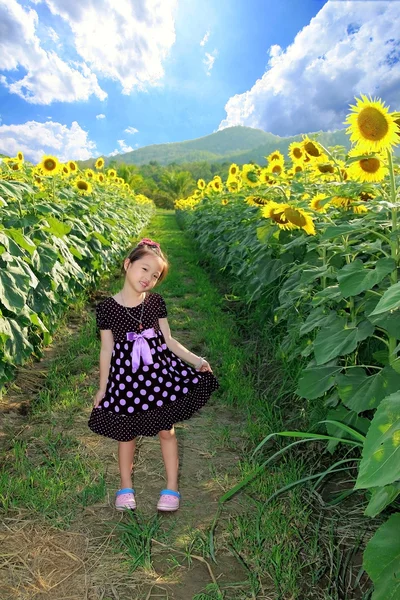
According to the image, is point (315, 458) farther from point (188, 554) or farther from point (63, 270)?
point (63, 270)

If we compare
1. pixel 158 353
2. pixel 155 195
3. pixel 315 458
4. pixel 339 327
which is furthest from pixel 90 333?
pixel 155 195

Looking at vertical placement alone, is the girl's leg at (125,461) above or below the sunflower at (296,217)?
below

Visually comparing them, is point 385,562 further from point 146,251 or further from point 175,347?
point 146,251

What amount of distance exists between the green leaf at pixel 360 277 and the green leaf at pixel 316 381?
0.43 m

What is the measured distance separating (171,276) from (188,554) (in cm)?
581

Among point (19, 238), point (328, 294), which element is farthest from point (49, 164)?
point (328, 294)

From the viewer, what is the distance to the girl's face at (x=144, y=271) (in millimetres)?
2299

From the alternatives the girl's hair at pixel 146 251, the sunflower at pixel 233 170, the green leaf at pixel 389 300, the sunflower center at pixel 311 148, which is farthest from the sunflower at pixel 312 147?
the sunflower at pixel 233 170

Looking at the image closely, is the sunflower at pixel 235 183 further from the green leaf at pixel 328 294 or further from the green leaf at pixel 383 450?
the green leaf at pixel 383 450

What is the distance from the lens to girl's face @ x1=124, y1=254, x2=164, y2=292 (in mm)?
2299

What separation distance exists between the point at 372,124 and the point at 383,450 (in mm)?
1818

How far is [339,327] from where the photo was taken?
209 centimetres

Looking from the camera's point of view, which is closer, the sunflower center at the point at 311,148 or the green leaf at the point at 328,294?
the green leaf at the point at 328,294

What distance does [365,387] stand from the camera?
1.99m
